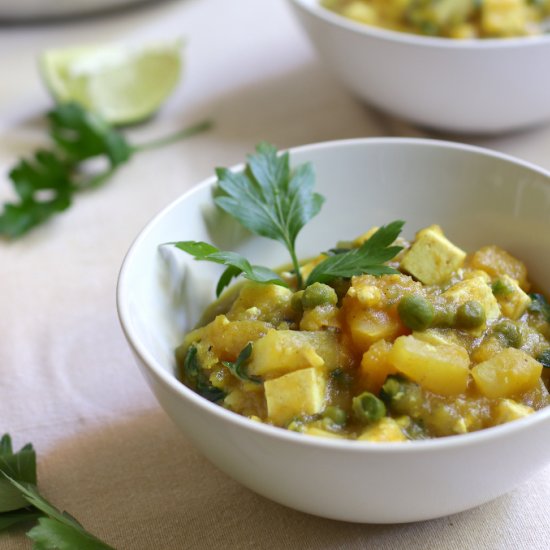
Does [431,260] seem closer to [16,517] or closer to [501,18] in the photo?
[16,517]

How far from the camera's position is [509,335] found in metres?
2.20

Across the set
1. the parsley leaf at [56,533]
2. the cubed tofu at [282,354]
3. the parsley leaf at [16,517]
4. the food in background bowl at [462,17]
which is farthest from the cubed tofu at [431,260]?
the food in background bowl at [462,17]

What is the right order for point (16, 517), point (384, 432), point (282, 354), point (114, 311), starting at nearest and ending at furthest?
1. point (384, 432)
2. point (282, 354)
3. point (16, 517)
4. point (114, 311)

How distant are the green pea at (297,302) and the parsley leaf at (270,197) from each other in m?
0.22

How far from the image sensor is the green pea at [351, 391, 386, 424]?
1.93m

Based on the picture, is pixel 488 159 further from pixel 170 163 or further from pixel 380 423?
pixel 170 163

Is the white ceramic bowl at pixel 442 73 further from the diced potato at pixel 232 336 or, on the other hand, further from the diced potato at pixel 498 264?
the diced potato at pixel 232 336

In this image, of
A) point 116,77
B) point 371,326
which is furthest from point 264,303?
point 116,77

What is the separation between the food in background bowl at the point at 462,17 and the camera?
374 cm

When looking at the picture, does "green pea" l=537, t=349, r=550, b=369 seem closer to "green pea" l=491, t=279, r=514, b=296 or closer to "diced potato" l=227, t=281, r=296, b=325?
"green pea" l=491, t=279, r=514, b=296

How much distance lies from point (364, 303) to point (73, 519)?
963mm

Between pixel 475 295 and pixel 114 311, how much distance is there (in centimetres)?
143

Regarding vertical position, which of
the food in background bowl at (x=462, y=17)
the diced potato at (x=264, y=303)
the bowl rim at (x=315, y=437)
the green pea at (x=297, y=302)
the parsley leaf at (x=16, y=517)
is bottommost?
the parsley leaf at (x=16, y=517)

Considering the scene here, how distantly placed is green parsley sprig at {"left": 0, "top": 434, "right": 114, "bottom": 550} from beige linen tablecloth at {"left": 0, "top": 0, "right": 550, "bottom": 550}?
7 cm
